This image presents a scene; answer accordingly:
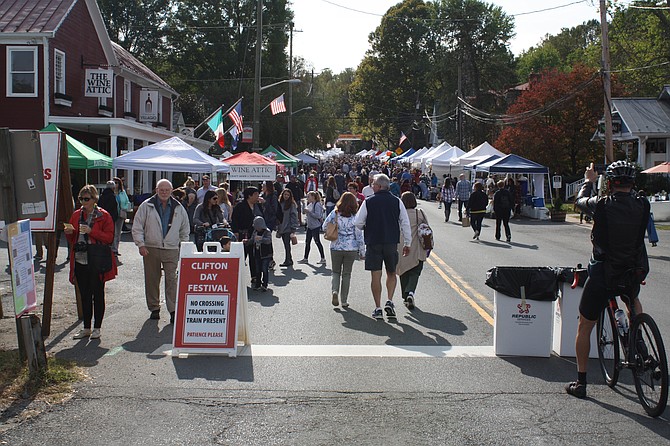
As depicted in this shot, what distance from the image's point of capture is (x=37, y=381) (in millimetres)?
6680

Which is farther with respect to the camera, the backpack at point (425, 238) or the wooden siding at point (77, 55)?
the wooden siding at point (77, 55)

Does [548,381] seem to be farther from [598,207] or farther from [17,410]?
[17,410]

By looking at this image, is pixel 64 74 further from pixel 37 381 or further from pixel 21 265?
pixel 37 381

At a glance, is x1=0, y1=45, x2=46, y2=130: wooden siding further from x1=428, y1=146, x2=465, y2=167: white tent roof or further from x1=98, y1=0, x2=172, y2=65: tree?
x1=98, y1=0, x2=172, y2=65: tree

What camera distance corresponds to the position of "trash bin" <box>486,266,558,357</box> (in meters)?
7.81

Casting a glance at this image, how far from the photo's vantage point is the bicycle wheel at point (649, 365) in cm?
563

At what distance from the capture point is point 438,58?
251 ft

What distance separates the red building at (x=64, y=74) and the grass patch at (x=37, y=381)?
2037 cm

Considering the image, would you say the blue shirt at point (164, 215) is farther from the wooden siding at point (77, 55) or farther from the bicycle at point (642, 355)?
the wooden siding at point (77, 55)

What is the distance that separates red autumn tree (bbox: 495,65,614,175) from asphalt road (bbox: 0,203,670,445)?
97.0ft

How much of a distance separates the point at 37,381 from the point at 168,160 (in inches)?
624

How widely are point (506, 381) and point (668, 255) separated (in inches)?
534

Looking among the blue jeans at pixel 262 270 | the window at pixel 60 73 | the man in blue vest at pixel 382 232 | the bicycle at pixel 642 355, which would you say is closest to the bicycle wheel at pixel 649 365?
the bicycle at pixel 642 355

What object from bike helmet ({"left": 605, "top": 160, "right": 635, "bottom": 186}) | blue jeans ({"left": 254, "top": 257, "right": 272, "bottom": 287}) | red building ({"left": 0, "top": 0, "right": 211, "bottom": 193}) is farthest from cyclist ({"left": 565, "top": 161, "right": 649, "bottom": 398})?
red building ({"left": 0, "top": 0, "right": 211, "bottom": 193})
